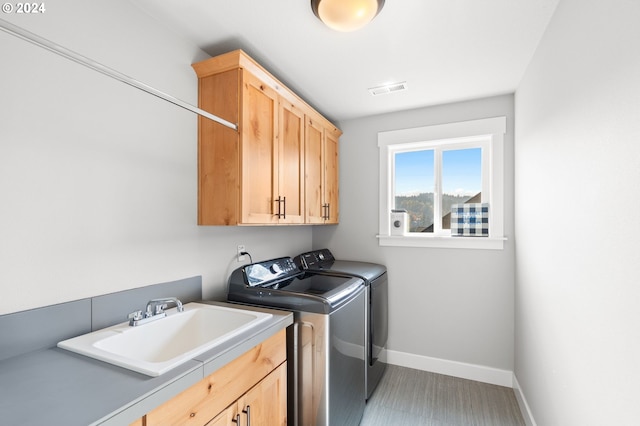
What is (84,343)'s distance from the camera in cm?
110

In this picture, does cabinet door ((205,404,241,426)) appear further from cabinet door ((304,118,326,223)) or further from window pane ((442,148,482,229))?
window pane ((442,148,482,229))

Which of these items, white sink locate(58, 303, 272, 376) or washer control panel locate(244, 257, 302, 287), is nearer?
white sink locate(58, 303, 272, 376)

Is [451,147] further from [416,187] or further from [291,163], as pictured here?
[291,163]

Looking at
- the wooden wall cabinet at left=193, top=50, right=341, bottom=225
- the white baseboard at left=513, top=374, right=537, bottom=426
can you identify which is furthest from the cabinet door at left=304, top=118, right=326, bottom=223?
the white baseboard at left=513, top=374, right=537, bottom=426

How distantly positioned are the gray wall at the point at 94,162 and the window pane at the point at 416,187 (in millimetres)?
1960

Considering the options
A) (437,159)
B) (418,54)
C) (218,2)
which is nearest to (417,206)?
(437,159)

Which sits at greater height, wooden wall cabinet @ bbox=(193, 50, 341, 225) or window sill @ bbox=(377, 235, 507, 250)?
wooden wall cabinet @ bbox=(193, 50, 341, 225)

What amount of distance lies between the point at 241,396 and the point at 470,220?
230cm

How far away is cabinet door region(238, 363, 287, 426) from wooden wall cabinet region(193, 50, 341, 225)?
812mm

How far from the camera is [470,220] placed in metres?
2.63

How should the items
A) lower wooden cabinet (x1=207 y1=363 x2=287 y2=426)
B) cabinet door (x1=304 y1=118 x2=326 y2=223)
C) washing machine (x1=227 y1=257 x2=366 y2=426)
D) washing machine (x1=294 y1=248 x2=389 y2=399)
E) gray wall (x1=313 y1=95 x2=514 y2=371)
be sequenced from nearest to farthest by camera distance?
1. lower wooden cabinet (x1=207 y1=363 x2=287 y2=426)
2. washing machine (x1=227 y1=257 x2=366 y2=426)
3. washing machine (x1=294 y1=248 x2=389 y2=399)
4. cabinet door (x1=304 y1=118 x2=326 y2=223)
5. gray wall (x1=313 y1=95 x2=514 y2=371)

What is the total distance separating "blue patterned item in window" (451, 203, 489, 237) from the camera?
2584 millimetres

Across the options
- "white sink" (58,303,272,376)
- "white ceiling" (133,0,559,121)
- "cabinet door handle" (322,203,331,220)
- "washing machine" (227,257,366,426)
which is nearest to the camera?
"white sink" (58,303,272,376)

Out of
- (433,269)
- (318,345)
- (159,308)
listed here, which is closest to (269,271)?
(318,345)
